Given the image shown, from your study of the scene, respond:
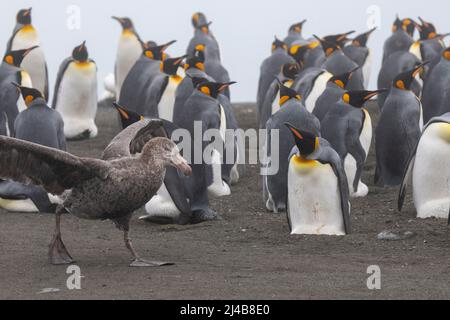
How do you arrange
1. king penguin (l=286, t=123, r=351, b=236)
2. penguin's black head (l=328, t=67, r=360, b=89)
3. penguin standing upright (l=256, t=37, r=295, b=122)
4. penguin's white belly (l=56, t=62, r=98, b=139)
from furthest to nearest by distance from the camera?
penguin standing upright (l=256, t=37, r=295, b=122) → penguin's white belly (l=56, t=62, r=98, b=139) → penguin's black head (l=328, t=67, r=360, b=89) → king penguin (l=286, t=123, r=351, b=236)

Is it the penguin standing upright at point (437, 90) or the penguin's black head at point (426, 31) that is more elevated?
the penguin's black head at point (426, 31)

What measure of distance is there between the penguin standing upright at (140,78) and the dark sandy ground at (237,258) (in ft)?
13.6

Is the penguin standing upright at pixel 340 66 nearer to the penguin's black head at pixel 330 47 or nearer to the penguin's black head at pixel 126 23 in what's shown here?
the penguin's black head at pixel 330 47

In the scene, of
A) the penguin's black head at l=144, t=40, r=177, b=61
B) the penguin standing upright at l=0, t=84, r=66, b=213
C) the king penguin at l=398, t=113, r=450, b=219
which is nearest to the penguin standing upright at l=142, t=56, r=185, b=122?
the penguin's black head at l=144, t=40, r=177, b=61

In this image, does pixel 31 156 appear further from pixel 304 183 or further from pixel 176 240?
pixel 304 183

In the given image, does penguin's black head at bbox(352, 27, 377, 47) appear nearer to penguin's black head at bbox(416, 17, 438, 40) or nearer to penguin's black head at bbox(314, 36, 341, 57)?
penguin's black head at bbox(416, 17, 438, 40)

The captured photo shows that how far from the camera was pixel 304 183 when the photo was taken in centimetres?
796

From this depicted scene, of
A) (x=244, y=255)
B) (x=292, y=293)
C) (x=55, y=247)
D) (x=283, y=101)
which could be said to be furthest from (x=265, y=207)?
(x=292, y=293)

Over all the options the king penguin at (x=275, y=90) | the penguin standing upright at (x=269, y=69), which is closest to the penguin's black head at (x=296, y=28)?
the penguin standing upright at (x=269, y=69)

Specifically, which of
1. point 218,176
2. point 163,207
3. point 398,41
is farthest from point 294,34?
point 163,207

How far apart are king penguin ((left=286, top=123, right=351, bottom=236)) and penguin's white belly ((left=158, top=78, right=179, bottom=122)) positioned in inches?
178

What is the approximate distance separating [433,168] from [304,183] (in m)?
1.11

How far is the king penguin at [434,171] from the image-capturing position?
8.38m

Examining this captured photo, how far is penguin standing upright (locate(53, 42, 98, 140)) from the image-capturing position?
13.6 m
